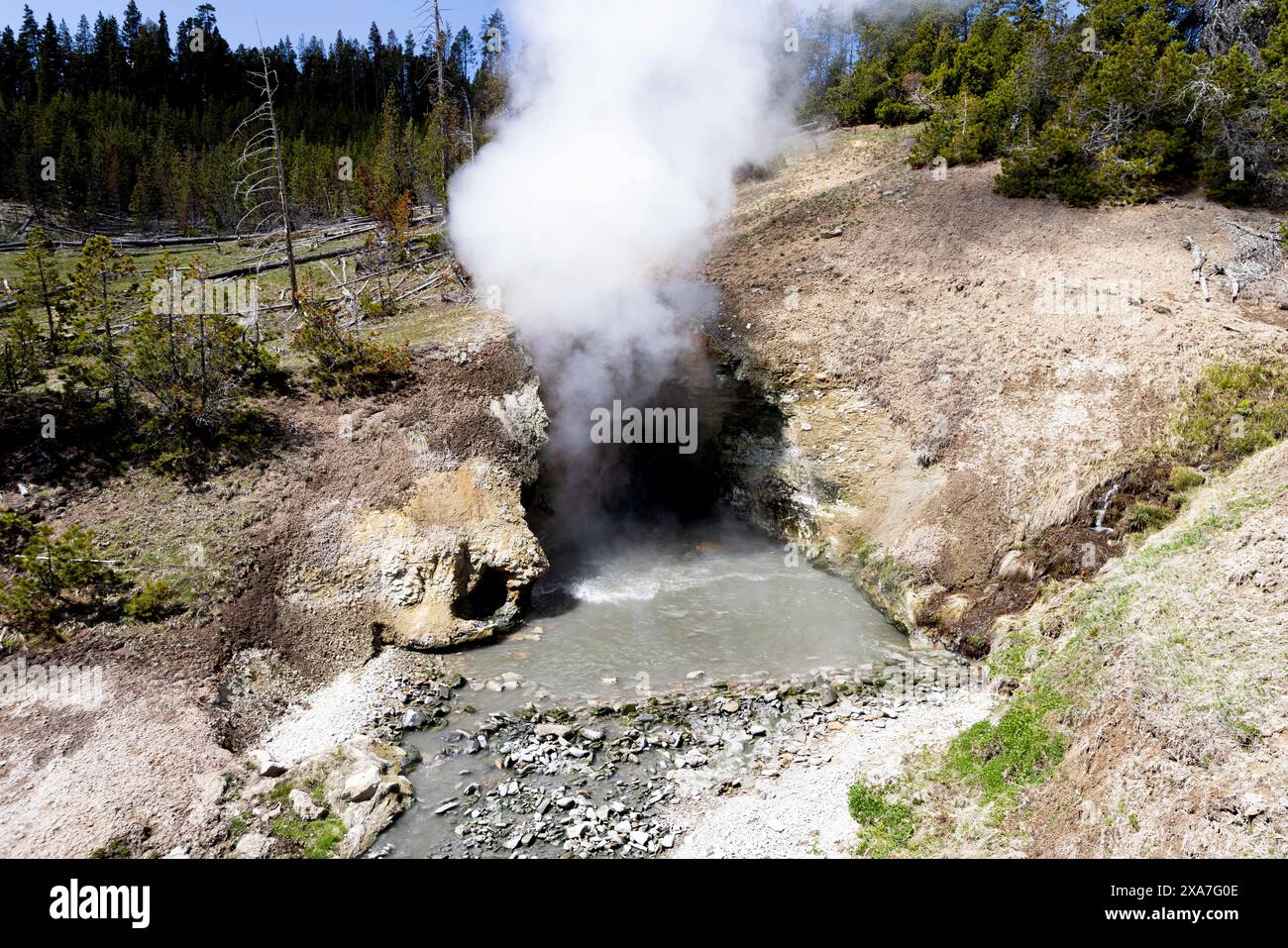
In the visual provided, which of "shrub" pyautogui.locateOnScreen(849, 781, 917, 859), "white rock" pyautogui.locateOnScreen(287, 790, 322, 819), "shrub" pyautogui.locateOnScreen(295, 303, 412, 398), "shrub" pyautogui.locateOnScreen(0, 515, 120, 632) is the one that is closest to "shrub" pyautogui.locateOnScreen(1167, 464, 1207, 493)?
"shrub" pyautogui.locateOnScreen(849, 781, 917, 859)

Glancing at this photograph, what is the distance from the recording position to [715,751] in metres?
11.5

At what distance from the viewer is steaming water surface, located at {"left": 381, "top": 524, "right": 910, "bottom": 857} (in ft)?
38.9

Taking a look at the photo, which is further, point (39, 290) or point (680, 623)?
point (39, 290)

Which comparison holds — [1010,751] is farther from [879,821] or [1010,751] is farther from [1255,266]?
[1255,266]

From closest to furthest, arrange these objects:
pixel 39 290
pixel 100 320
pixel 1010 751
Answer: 1. pixel 1010 751
2. pixel 100 320
3. pixel 39 290

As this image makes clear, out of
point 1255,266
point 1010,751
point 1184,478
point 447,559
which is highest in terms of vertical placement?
point 1255,266

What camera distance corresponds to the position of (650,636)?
1531 cm

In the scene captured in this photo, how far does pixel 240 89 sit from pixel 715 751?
91039 millimetres

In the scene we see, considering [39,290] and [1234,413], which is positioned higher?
[39,290]

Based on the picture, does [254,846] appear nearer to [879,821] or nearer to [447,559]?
[447,559]

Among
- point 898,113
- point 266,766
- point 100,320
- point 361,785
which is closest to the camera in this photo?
point 361,785

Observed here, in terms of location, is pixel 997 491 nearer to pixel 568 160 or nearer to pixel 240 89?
pixel 568 160

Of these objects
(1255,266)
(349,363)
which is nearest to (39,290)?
(349,363)
